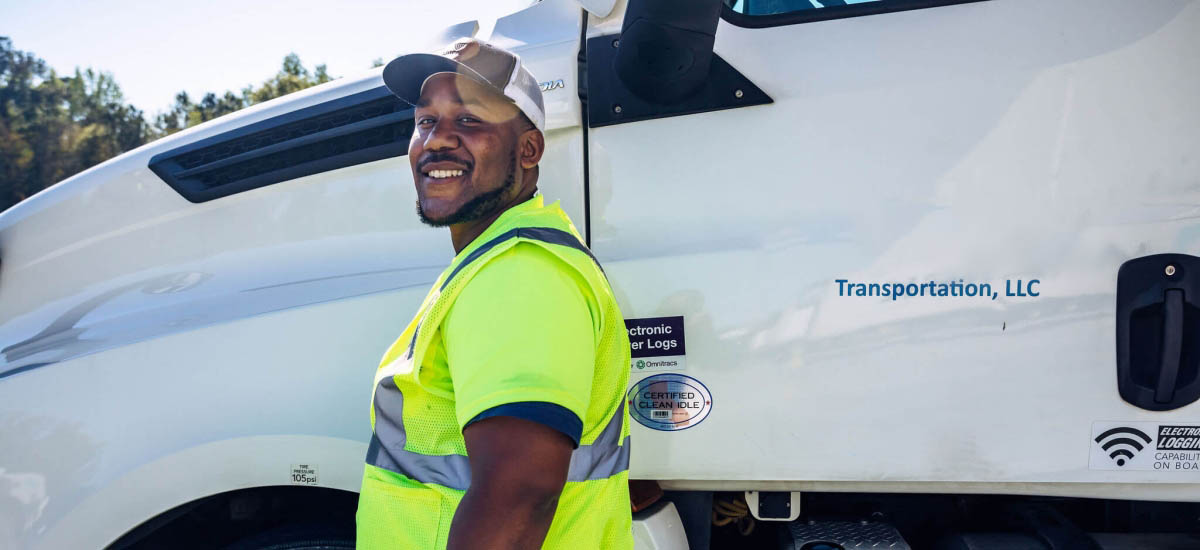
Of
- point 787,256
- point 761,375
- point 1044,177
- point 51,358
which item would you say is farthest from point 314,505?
point 1044,177

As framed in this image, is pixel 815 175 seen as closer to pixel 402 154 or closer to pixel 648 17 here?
pixel 648 17

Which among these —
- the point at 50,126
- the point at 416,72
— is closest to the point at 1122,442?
the point at 416,72

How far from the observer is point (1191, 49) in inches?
67.2

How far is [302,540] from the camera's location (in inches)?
77.4

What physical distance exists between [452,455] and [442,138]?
59 centimetres

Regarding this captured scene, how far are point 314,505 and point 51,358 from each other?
0.70 metres

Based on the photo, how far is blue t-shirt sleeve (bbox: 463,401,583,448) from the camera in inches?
44.6

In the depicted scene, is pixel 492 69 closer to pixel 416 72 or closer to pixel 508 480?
pixel 416 72

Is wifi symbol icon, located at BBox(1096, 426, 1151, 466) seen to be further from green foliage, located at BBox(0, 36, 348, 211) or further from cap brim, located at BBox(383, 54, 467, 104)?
green foliage, located at BBox(0, 36, 348, 211)

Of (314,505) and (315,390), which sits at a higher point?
(315,390)

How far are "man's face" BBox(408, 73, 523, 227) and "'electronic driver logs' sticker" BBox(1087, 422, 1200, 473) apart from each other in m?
1.31

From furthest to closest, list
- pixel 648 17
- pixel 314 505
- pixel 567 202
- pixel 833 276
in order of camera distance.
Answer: pixel 314 505
pixel 567 202
pixel 833 276
pixel 648 17

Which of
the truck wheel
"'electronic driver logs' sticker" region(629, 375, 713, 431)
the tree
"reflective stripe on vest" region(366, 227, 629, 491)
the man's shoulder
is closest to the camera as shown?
the man's shoulder

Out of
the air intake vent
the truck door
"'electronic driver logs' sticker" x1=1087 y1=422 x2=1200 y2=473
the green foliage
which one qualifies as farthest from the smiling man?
the green foliage
